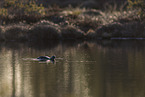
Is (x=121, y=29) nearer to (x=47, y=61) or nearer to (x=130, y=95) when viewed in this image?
(x=47, y=61)

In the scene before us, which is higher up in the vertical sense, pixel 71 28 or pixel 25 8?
pixel 25 8

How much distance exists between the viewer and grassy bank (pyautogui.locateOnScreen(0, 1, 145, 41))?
4038 centimetres

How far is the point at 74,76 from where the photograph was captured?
55.2ft

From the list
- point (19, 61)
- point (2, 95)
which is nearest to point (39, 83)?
point (2, 95)

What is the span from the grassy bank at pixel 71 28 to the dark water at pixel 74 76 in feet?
49.6

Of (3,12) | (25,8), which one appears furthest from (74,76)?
(25,8)

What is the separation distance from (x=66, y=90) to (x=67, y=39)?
27.1 meters

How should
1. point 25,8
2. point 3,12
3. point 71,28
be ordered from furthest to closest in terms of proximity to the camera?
point 25,8
point 3,12
point 71,28

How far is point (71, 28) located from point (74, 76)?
24644 mm

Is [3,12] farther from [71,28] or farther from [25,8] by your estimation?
[71,28]

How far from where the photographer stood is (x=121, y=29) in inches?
1679

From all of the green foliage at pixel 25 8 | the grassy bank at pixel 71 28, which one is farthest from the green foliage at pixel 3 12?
the green foliage at pixel 25 8

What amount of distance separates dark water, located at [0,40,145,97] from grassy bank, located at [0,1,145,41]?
15.1 m

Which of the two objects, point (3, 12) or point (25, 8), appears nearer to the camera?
point (3, 12)
